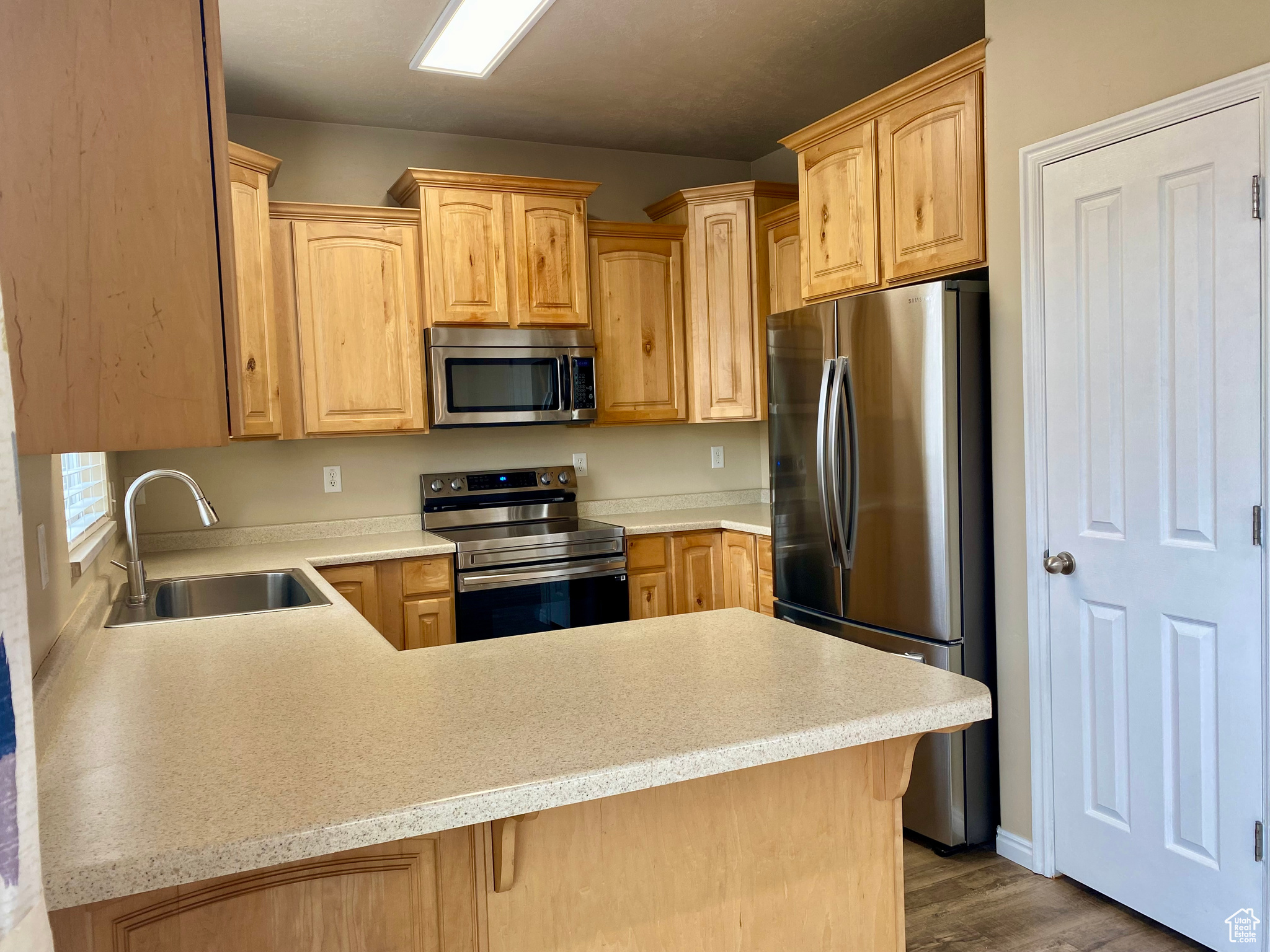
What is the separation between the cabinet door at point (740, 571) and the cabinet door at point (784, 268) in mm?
1000

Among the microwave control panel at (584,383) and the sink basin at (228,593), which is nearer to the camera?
the sink basin at (228,593)

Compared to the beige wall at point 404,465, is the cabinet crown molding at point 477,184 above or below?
above

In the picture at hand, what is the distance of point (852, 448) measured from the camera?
2855mm

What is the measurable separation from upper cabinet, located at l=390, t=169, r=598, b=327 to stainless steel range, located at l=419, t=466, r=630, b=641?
2.56 ft

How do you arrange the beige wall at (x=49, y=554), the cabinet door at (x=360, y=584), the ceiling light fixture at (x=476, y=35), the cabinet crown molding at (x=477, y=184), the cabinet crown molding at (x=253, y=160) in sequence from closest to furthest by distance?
the beige wall at (x=49, y=554)
the ceiling light fixture at (x=476, y=35)
the cabinet crown molding at (x=253, y=160)
the cabinet door at (x=360, y=584)
the cabinet crown molding at (x=477, y=184)

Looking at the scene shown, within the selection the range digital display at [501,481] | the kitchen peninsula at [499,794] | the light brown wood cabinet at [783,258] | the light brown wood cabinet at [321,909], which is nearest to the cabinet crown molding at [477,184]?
the light brown wood cabinet at [783,258]

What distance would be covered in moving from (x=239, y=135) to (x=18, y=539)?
381cm

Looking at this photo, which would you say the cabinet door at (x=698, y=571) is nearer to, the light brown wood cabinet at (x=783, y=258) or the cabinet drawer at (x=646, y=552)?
the cabinet drawer at (x=646, y=552)

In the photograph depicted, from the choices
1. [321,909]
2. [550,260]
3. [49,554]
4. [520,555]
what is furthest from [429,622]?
[321,909]

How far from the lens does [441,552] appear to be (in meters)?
3.45

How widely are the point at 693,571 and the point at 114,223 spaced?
10.6 feet

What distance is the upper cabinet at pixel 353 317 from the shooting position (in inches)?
136

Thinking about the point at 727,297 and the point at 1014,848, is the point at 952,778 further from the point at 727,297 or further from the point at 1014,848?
the point at 727,297

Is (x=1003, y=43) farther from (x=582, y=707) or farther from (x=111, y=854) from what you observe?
(x=111, y=854)
